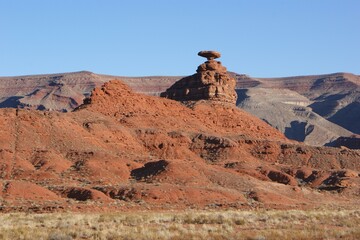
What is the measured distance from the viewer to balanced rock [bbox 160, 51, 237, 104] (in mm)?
87375

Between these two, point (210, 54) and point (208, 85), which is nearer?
point (208, 85)

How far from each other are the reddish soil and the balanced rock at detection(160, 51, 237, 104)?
2563mm

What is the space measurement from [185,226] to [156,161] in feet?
91.4

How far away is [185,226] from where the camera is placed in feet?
112

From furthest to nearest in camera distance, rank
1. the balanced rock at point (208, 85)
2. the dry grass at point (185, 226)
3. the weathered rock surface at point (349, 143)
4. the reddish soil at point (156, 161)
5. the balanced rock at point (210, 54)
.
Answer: the weathered rock surface at point (349, 143) → the balanced rock at point (210, 54) → the balanced rock at point (208, 85) → the reddish soil at point (156, 161) → the dry grass at point (185, 226)

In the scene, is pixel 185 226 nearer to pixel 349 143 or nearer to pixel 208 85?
pixel 208 85

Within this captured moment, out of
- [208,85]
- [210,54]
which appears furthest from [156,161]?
[210,54]

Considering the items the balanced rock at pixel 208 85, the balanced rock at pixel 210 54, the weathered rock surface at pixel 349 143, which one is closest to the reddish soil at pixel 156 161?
the balanced rock at pixel 208 85

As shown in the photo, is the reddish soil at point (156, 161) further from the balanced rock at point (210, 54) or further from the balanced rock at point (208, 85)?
the balanced rock at point (210, 54)

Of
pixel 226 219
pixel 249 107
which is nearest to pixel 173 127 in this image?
pixel 226 219

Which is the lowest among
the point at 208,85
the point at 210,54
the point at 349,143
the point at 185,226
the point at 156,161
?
the point at 349,143

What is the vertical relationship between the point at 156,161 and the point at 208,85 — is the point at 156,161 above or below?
below

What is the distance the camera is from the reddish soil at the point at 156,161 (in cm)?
5138

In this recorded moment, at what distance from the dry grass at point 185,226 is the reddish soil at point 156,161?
7927 millimetres
